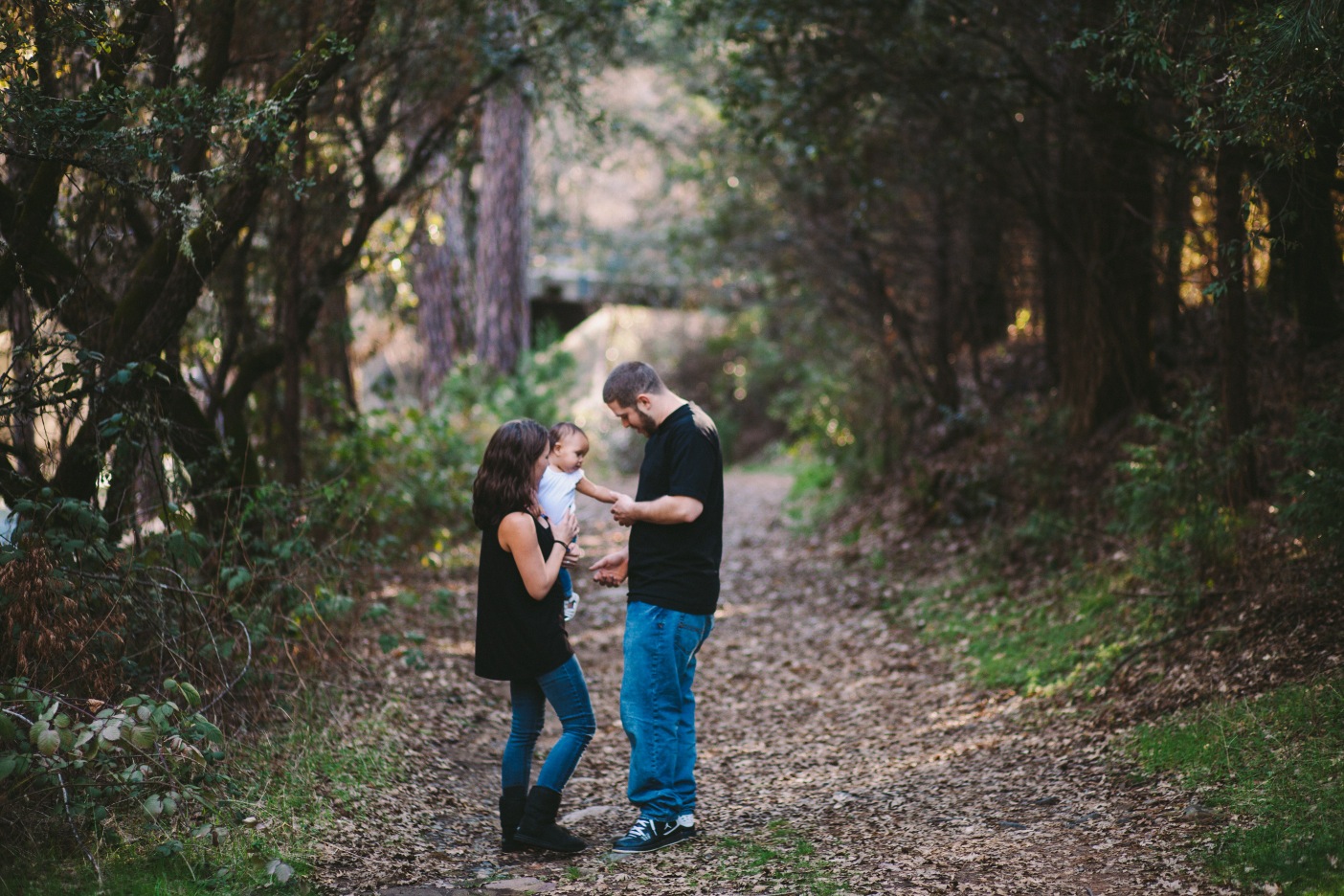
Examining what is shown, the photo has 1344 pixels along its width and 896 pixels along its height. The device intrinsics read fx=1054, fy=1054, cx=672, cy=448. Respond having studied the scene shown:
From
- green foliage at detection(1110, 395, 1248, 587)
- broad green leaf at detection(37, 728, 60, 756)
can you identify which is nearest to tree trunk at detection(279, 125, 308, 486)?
broad green leaf at detection(37, 728, 60, 756)

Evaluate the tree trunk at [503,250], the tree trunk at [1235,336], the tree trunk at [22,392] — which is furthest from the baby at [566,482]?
the tree trunk at [503,250]

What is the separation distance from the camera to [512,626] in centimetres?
477

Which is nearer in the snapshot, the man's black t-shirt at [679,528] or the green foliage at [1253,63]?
the green foliage at [1253,63]

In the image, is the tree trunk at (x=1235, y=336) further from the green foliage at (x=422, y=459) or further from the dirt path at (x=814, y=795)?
the green foliage at (x=422, y=459)

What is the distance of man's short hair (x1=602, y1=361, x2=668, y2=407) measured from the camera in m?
4.79

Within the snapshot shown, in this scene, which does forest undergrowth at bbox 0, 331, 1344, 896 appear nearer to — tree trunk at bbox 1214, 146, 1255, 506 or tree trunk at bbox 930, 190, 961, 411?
tree trunk at bbox 1214, 146, 1255, 506

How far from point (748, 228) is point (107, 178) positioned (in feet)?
37.0

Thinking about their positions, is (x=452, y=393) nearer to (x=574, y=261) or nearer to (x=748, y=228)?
(x=748, y=228)

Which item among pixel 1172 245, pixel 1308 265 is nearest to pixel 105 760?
pixel 1172 245

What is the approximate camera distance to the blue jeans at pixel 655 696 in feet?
15.7

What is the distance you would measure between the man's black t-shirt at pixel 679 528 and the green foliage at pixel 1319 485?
3.32m

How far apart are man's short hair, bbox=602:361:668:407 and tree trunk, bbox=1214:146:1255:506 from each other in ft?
13.8

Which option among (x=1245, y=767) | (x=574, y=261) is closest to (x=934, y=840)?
(x=1245, y=767)

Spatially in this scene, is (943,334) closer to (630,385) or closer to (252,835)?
(630,385)
